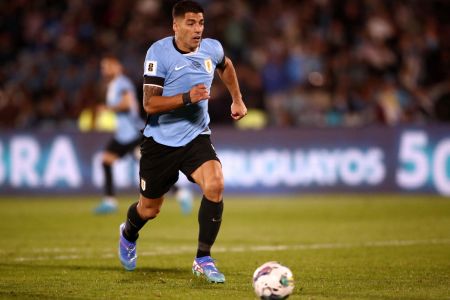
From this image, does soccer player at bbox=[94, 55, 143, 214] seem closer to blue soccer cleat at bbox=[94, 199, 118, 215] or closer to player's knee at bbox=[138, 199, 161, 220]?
blue soccer cleat at bbox=[94, 199, 118, 215]

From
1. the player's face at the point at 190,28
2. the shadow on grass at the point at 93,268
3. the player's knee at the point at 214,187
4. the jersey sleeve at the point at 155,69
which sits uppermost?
the player's face at the point at 190,28

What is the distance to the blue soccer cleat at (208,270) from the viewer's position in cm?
876

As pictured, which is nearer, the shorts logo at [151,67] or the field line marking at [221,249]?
the shorts logo at [151,67]

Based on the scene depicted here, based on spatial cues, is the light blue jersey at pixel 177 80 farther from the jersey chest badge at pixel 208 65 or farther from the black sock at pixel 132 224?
the black sock at pixel 132 224

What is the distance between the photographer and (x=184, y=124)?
918 centimetres

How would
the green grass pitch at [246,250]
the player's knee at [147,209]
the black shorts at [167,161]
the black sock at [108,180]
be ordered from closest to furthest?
the green grass pitch at [246,250] → the black shorts at [167,161] → the player's knee at [147,209] → the black sock at [108,180]

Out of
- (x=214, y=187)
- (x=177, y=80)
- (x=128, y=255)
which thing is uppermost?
(x=177, y=80)

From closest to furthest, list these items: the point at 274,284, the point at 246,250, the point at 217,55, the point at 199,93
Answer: the point at 274,284 < the point at 199,93 < the point at 217,55 < the point at 246,250

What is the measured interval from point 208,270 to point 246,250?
287 centimetres

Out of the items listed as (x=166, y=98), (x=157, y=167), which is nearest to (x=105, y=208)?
(x=157, y=167)

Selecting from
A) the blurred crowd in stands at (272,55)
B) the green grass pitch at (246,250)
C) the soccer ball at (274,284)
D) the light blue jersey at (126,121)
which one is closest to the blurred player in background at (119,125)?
the light blue jersey at (126,121)

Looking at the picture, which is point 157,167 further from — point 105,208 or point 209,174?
point 105,208

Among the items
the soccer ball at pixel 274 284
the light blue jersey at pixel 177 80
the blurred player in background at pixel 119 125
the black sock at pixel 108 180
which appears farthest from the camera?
the black sock at pixel 108 180

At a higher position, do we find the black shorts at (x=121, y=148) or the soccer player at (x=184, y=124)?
the soccer player at (x=184, y=124)
